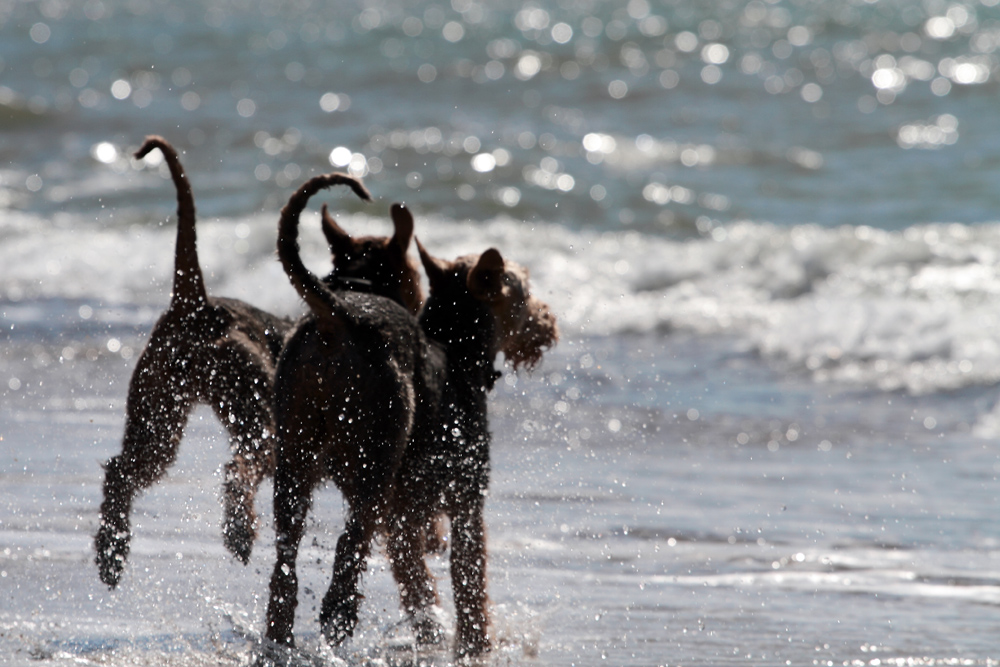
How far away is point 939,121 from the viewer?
47.5 feet

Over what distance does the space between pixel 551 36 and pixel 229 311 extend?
15759 millimetres

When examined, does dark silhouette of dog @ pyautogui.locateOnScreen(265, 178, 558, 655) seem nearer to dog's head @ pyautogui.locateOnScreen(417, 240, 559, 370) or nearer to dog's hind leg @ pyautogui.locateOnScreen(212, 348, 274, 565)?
dog's head @ pyautogui.locateOnScreen(417, 240, 559, 370)

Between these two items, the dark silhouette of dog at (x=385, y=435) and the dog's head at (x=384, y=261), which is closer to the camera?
the dark silhouette of dog at (x=385, y=435)

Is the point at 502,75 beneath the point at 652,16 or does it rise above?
beneath

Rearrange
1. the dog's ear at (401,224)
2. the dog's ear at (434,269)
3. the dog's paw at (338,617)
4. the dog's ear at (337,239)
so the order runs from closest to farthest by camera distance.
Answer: the dog's paw at (338,617) → the dog's ear at (434,269) → the dog's ear at (401,224) → the dog's ear at (337,239)

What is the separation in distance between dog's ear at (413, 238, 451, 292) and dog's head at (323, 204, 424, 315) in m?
0.16

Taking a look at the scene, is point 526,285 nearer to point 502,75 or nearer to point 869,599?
point 869,599

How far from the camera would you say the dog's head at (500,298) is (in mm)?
4133

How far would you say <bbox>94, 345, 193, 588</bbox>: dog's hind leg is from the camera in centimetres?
412

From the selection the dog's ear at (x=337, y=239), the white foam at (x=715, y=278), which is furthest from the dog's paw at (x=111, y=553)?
the white foam at (x=715, y=278)

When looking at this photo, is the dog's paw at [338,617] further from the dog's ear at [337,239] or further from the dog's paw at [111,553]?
the dog's ear at [337,239]

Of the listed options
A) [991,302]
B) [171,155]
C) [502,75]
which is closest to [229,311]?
[171,155]

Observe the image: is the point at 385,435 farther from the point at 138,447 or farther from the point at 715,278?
the point at 715,278

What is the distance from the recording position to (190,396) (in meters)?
4.20
